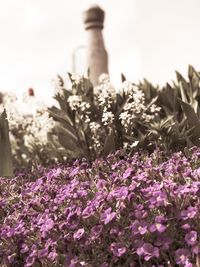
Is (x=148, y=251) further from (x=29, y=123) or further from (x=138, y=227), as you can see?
(x=29, y=123)

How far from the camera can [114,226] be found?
116 inches

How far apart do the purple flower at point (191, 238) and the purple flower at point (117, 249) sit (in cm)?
36

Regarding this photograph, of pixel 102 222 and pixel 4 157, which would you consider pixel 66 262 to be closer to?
pixel 102 222

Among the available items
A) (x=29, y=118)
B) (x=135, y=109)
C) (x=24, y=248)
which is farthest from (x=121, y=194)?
(x=29, y=118)

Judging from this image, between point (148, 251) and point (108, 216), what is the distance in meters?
0.34

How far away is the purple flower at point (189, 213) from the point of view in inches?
108

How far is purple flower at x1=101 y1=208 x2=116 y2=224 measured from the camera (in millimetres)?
2850

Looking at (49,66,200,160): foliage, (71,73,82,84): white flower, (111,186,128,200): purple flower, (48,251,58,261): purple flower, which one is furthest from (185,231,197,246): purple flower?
(71,73,82,84): white flower

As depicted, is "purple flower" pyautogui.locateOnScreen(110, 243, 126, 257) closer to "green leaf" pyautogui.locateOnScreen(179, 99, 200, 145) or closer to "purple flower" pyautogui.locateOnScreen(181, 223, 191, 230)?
"purple flower" pyautogui.locateOnScreen(181, 223, 191, 230)

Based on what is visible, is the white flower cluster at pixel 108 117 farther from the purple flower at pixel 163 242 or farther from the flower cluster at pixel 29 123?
the purple flower at pixel 163 242

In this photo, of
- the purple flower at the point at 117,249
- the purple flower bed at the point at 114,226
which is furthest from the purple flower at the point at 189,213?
the purple flower at the point at 117,249

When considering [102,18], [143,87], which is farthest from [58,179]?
[102,18]

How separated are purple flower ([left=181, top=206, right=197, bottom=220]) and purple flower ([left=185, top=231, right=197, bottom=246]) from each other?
0.29ft

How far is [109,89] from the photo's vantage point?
576 cm
